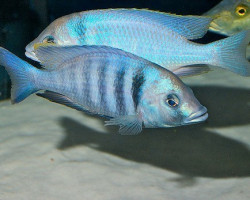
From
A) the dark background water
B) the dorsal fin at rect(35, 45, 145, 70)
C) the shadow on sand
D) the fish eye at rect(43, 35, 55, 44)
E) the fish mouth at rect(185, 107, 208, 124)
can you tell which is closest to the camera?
the fish mouth at rect(185, 107, 208, 124)

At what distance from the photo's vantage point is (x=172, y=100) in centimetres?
209

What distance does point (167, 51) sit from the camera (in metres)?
2.82

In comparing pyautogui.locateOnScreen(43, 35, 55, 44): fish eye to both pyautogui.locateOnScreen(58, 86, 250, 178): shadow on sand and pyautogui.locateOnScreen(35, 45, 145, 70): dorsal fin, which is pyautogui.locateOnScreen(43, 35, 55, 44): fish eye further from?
pyautogui.locateOnScreen(58, 86, 250, 178): shadow on sand

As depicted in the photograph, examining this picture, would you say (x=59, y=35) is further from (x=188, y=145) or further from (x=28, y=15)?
(x=28, y=15)

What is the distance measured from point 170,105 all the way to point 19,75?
3.94ft

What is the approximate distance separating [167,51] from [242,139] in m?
1.66

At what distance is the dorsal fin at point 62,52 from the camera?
225 cm

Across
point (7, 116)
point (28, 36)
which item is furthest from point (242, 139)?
point (28, 36)

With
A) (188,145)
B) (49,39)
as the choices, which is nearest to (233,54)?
(188,145)

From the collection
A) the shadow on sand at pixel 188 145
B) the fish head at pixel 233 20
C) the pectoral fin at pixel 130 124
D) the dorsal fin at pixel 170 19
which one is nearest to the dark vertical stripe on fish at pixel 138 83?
the pectoral fin at pixel 130 124

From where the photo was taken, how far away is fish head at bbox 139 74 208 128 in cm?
205

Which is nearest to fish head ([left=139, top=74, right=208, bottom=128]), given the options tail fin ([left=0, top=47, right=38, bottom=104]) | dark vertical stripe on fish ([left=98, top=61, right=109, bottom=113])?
dark vertical stripe on fish ([left=98, top=61, right=109, bottom=113])

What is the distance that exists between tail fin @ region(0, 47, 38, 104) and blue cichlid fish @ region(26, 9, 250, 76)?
0.31 meters

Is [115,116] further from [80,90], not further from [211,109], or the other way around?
[211,109]
